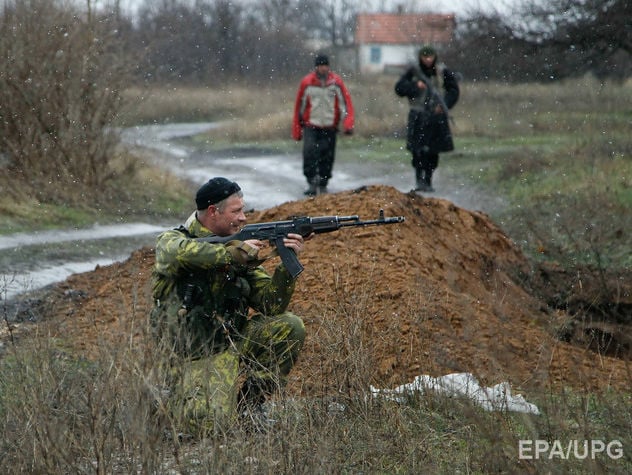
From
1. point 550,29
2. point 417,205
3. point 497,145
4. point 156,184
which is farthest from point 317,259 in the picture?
point 550,29

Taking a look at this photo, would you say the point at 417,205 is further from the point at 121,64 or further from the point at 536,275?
the point at 121,64

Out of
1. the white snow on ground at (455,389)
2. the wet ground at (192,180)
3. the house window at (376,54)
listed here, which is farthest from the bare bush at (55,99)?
the house window at (376,54)

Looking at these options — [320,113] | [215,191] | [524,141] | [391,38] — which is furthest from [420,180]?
[391,38]

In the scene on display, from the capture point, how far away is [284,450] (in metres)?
4.26

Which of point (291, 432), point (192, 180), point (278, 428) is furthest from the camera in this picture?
point (192, 180)

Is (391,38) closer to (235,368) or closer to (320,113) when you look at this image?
(320,113)

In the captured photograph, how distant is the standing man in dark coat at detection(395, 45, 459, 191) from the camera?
13789mm

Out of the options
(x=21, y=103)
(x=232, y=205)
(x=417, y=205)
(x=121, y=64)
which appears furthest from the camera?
(x=121, y=64)

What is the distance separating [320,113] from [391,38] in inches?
2243

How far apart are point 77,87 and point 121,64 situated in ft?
3.22

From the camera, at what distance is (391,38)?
69375 millimetres

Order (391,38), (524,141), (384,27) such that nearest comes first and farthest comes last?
(524,141), (391,38), (384,27)

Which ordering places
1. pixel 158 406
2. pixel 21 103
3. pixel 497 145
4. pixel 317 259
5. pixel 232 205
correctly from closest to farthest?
pixel 158 406
pixel 232 205
pixel 317 259
pixel 21 103
pixel 497 145

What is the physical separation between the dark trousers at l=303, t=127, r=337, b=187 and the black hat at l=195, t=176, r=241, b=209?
8554mm
